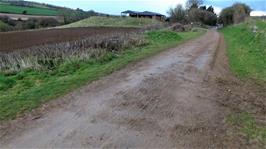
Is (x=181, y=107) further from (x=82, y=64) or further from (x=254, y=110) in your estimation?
(x=82, y=64)

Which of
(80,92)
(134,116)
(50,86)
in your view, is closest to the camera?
(134,116)

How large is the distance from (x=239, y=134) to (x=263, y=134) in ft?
1.41

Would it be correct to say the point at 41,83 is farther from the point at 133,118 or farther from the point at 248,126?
the point at 248,126

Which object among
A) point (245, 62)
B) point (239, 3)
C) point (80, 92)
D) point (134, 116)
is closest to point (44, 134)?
point (134, 116)

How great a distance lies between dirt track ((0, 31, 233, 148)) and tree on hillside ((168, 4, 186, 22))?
93333mm

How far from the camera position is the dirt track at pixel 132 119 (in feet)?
17.9

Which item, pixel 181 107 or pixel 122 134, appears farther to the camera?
pixel 181 107

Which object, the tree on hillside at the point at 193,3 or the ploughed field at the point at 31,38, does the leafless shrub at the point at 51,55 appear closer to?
the ploughed field at the point at 31,38

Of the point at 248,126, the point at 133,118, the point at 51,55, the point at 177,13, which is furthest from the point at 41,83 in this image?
the point at 177,13

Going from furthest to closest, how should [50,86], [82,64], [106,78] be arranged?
1. [82,64]
2. [106,78]
3. [50,86]

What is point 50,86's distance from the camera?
9.37 m

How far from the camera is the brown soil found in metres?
5.45

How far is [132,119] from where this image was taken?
21.4 ft

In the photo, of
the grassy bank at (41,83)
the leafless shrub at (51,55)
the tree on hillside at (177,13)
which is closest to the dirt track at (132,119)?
the grassy bank at (41,83)
